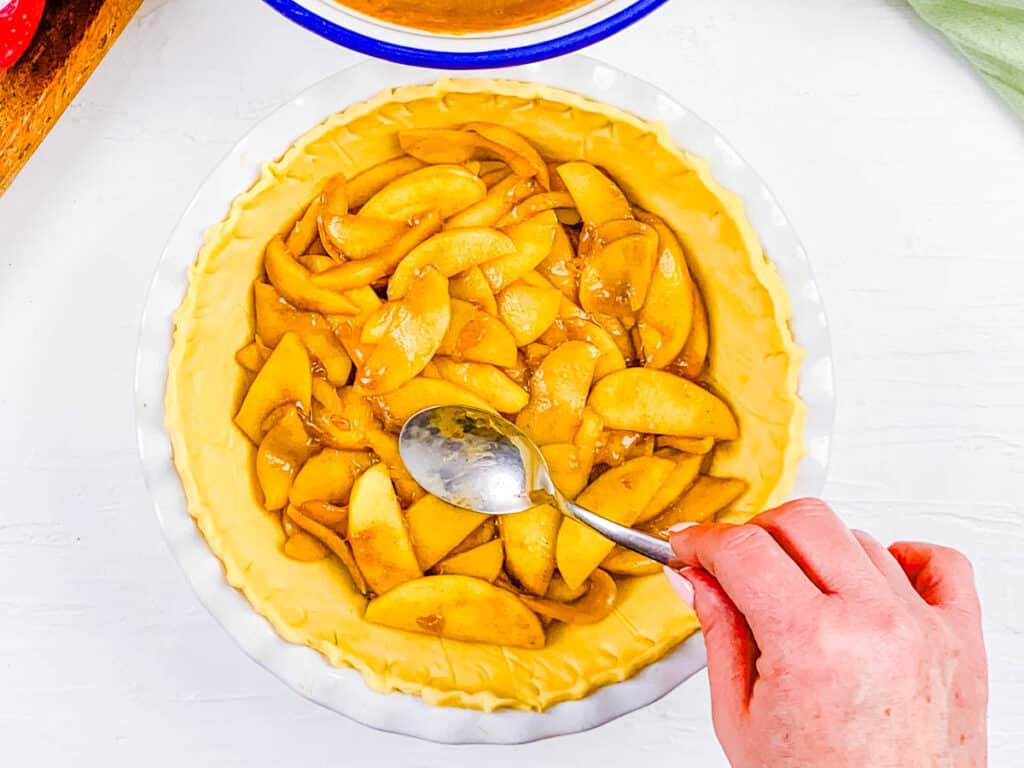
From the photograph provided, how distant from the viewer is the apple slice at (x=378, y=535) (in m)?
0.94

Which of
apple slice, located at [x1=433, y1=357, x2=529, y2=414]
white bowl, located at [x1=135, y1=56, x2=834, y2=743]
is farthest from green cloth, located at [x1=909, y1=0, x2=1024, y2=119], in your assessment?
apple slice, located at [x1=433, y1=357, x2=529, y2=414]

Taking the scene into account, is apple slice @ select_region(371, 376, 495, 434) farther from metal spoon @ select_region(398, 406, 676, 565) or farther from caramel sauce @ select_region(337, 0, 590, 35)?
caramel sauce @ select_region(337, 0, 590, 35)

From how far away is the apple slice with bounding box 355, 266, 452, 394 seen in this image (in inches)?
37.4

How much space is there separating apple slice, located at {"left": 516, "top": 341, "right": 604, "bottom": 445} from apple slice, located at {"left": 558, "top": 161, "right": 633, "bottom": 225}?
0.13 meters

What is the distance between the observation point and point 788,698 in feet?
2.16

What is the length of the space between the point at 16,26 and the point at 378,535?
0.58 m

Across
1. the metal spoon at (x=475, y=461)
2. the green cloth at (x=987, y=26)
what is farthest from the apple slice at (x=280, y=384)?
the green cloth at (x=987, y=26)

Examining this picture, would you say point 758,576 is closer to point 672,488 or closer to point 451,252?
point 672,488

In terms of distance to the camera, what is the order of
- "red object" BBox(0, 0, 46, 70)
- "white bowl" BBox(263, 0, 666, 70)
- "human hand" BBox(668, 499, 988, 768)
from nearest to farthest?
"human hand" BBox(668, 499, 988, 768)
"white bowl" BBox(263, 0, 666, 70)
"red object" BBox(0, 0, 46, 70)

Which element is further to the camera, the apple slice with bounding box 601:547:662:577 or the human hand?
the apple slice with bounding box 601:547:662:577

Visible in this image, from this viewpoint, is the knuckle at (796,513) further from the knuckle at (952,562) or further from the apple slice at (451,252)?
the apple slice at (451,252)

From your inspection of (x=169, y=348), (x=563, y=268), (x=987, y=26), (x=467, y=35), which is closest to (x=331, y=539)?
(x=169, y=348)

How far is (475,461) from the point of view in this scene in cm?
94

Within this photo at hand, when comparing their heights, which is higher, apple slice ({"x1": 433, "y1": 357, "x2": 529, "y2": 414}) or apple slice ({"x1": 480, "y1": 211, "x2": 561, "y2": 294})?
apple slice ({"x1": 480, "y1": 211, "x2": 561, "y2": 294})
